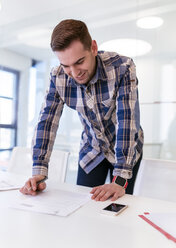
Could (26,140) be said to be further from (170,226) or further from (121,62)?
(170,226)

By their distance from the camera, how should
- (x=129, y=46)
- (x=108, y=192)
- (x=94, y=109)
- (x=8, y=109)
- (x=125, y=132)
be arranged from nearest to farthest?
(x=108, y=192)
(x=125, y=132)
(x=94, y=109)
(x=129, y=46)
(x=8, y=109)

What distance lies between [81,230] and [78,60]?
0.67 meters

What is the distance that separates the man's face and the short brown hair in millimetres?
17

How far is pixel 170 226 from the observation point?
0.78 m

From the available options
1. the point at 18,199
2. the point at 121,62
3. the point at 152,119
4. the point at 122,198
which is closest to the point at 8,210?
the point at 18,199

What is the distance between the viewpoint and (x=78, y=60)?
1120 millimetres

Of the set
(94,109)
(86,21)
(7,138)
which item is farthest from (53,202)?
(7,138)

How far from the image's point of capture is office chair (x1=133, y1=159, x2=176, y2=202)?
1.35 m

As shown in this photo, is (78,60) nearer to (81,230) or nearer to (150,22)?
(81,230)

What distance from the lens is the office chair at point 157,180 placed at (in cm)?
135

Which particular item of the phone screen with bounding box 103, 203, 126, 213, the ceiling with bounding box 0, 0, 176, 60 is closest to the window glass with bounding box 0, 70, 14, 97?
the ceiling with bounding box 0, 0, 176, 60

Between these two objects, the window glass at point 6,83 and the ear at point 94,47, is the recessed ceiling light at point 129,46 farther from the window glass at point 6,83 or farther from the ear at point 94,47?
the ear at point 94,47

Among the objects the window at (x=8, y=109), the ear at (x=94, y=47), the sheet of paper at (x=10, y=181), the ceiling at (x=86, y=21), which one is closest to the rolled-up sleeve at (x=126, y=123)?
the ear at (x=94, y=47)

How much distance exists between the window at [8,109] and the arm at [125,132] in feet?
10.1
